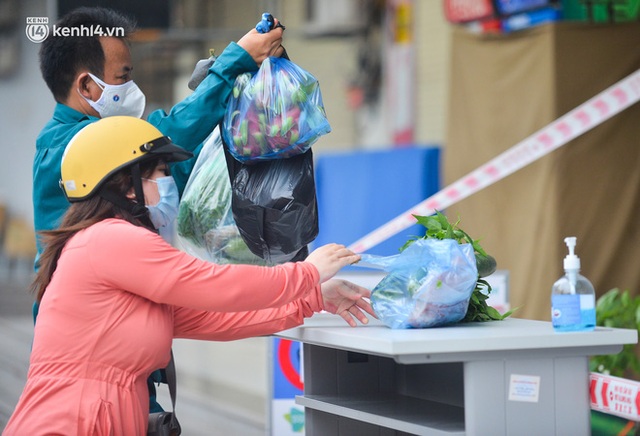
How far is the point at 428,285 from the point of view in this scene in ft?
8.96

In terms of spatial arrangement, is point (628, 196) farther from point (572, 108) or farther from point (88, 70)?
point (88, 70)

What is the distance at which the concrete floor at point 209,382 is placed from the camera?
23.6 feet

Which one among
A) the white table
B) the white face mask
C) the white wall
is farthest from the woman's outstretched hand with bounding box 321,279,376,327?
the white wall

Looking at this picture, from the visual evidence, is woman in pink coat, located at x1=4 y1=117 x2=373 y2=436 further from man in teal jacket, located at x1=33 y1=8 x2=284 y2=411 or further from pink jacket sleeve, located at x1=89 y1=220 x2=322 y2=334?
man in teal jacket, located at x1=33 y1=8 x2=284 y2=411

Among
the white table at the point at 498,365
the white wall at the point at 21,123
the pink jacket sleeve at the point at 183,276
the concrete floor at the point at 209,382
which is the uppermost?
the white wall at the point at 21,123

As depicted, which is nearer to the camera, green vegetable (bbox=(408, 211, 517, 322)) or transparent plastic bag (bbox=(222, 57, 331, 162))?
green vegetable (bbox=(408, 211, 517, 322))

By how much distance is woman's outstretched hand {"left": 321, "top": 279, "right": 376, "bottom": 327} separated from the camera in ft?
10.2

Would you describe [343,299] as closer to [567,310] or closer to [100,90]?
[567,310]

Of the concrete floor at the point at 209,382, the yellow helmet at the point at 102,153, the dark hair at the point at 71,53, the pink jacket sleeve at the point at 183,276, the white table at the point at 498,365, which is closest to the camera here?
the white table at the point at 498,365

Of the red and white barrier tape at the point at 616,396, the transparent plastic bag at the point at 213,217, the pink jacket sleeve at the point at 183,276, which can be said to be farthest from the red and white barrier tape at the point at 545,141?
the pink jacket sleeve at the point at 183,276

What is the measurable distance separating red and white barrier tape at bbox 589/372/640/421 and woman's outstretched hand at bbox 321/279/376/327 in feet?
4.48

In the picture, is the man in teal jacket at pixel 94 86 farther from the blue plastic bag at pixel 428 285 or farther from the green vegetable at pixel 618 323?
the green vegetable at pixel 618 323

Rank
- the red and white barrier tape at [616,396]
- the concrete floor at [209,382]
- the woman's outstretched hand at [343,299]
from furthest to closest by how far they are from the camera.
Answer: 1. the concrete floor at [209,382]
2. the red and white barrier tape at [616,396]
3. the woman's outstretched hand at [343,299]

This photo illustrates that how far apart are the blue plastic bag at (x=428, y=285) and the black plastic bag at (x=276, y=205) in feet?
1.75
